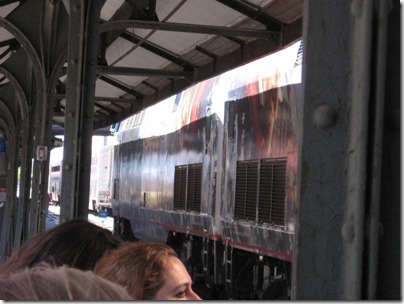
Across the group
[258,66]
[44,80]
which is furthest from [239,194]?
[44,80]

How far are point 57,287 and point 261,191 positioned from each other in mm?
6494

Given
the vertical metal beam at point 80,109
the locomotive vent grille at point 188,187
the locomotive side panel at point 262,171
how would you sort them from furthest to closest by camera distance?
the locomotive vent grille at point 188,187, the locomotive side panel at point 262,171, the vertical metal beam at point 80,109

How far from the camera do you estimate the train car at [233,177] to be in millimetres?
7027

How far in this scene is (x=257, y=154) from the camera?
7688 mm

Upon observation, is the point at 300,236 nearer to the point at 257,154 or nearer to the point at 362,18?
the point at 362,18

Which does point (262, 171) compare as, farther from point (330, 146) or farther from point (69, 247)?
point (330, 146)

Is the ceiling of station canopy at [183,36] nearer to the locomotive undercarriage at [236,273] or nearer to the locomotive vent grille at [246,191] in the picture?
the locomotive vent grille at [246,191]

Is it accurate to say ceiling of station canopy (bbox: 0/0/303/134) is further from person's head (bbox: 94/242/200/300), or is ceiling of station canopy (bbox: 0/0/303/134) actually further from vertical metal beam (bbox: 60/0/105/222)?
person's head (bbox: 94/242/200/300)

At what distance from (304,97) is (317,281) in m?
0.46

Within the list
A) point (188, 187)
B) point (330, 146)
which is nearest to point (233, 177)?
point (188, 187)

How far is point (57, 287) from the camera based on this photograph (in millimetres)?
1083

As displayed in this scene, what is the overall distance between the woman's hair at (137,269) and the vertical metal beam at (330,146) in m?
0.85

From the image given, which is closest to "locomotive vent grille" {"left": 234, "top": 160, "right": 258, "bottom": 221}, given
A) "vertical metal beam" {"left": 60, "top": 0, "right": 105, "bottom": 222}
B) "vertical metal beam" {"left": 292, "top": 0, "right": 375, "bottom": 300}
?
"vertical metal beam" {"left": 60, "top": 0, "right": 105, "bottom": 222}

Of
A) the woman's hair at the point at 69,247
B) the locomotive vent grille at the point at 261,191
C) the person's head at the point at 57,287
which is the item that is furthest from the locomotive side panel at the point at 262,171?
the person's head at the point at 57,287
